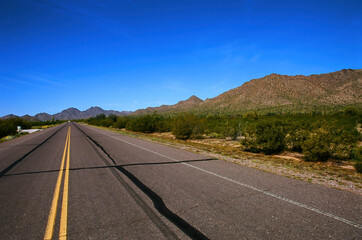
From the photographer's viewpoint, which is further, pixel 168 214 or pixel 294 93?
pixel 294 93

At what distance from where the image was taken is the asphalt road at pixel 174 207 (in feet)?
11.8

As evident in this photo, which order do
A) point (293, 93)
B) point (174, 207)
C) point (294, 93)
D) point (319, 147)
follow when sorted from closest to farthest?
point (174, 207), point (319, 147), point (294, 93), point (293, 93)

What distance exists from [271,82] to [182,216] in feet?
390

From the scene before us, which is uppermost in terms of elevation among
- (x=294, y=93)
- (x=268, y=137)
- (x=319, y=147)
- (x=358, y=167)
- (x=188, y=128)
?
(x=294, y=93)

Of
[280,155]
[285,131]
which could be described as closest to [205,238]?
[280,155]

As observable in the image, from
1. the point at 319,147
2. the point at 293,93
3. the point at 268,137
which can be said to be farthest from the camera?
the point at 293,93

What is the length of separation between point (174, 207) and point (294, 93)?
340 feet

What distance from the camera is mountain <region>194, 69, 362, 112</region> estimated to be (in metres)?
79.2

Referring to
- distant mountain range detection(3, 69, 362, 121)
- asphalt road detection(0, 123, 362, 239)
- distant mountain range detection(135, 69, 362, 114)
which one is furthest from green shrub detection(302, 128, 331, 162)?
distant mountain range detection(135, 69, 362, 114)

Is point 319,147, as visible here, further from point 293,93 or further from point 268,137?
point 293,93

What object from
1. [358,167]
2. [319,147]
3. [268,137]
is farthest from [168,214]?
[268,137]

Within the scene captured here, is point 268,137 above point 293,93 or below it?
below

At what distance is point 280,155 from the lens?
13109 millimetres

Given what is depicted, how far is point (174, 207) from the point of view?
4.54 metres
